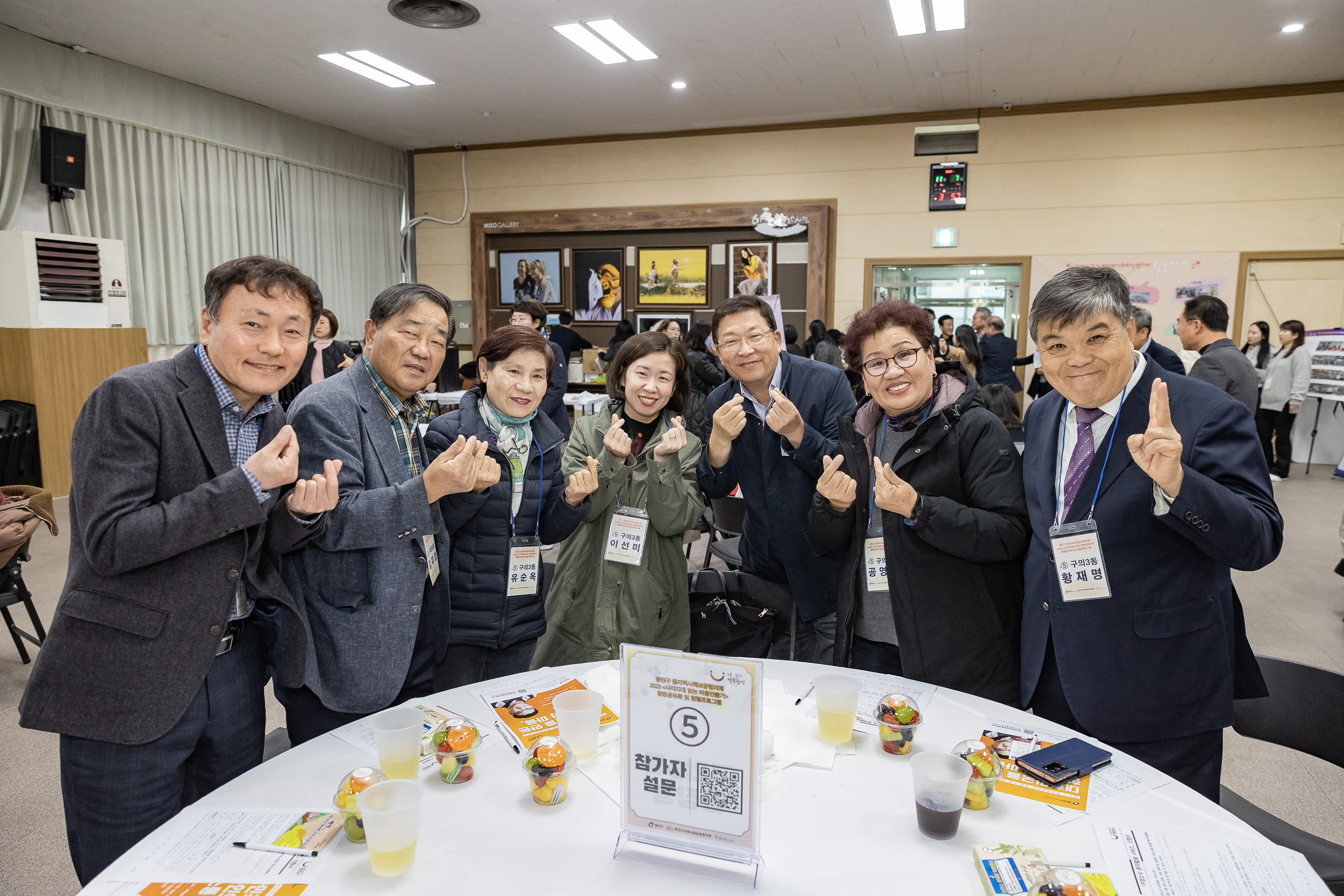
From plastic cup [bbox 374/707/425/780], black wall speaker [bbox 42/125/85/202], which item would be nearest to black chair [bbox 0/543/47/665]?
plastic cup [bbox 374/707/425/780]

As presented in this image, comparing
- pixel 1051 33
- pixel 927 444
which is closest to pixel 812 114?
pixel 1051 33

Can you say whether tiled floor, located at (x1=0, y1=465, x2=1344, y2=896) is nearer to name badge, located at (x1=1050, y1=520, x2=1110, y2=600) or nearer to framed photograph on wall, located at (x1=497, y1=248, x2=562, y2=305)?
name badge, located at (x1=1050, y1=520, x2=1110, y2=600)

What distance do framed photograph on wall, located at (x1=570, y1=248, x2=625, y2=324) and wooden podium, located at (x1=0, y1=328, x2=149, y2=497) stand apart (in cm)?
515

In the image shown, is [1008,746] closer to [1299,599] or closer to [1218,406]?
[1218,406]

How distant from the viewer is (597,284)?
10.3 metres

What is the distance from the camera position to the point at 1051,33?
644 centimetres

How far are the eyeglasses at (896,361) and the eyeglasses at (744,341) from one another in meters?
0.54

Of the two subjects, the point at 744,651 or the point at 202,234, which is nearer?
the point at 744,651

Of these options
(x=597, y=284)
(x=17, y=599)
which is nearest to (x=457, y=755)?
(x=17, y=599)

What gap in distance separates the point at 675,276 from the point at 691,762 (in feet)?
30.4

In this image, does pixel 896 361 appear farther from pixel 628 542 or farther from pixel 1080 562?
pixel 628 542

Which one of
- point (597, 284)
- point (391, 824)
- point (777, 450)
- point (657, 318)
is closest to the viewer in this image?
point (391, 824)

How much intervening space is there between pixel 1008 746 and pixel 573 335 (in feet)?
23.7

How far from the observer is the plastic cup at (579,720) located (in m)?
1.44
